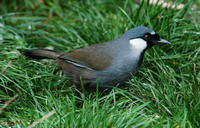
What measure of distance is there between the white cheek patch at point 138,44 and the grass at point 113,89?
0.27 metres

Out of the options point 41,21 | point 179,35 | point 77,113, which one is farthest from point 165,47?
point 41,21

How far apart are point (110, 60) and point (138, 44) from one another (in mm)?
382

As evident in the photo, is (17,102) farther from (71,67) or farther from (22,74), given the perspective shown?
(71,67)

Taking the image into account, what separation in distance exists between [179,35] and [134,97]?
1.33 metres

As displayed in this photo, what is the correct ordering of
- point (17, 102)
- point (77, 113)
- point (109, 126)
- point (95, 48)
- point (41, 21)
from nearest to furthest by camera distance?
point (109, 126) → point (77, 113) → point (17, 102) → point (95, 48) → point (41, 21)

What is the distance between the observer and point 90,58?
4.32 m

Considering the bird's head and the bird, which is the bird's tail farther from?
the bird's head

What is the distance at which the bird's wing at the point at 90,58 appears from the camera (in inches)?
166

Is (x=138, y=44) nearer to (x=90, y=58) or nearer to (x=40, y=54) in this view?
(x=90, y=58)

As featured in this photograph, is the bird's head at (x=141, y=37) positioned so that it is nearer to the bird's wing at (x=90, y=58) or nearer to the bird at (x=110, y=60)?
the bird at (x=110, y=60)

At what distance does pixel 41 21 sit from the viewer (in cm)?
657

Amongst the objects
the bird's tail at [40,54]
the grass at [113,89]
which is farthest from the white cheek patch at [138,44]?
the bird's tail at [40,54]

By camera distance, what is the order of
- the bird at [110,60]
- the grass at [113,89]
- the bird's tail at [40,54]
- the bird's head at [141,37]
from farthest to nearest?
the bird's tail at [40,54] → the bird's head at [141,37] → the bird at [110,60] → the grass at [113,89]

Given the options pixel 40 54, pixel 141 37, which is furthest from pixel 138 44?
pixel 40 54
